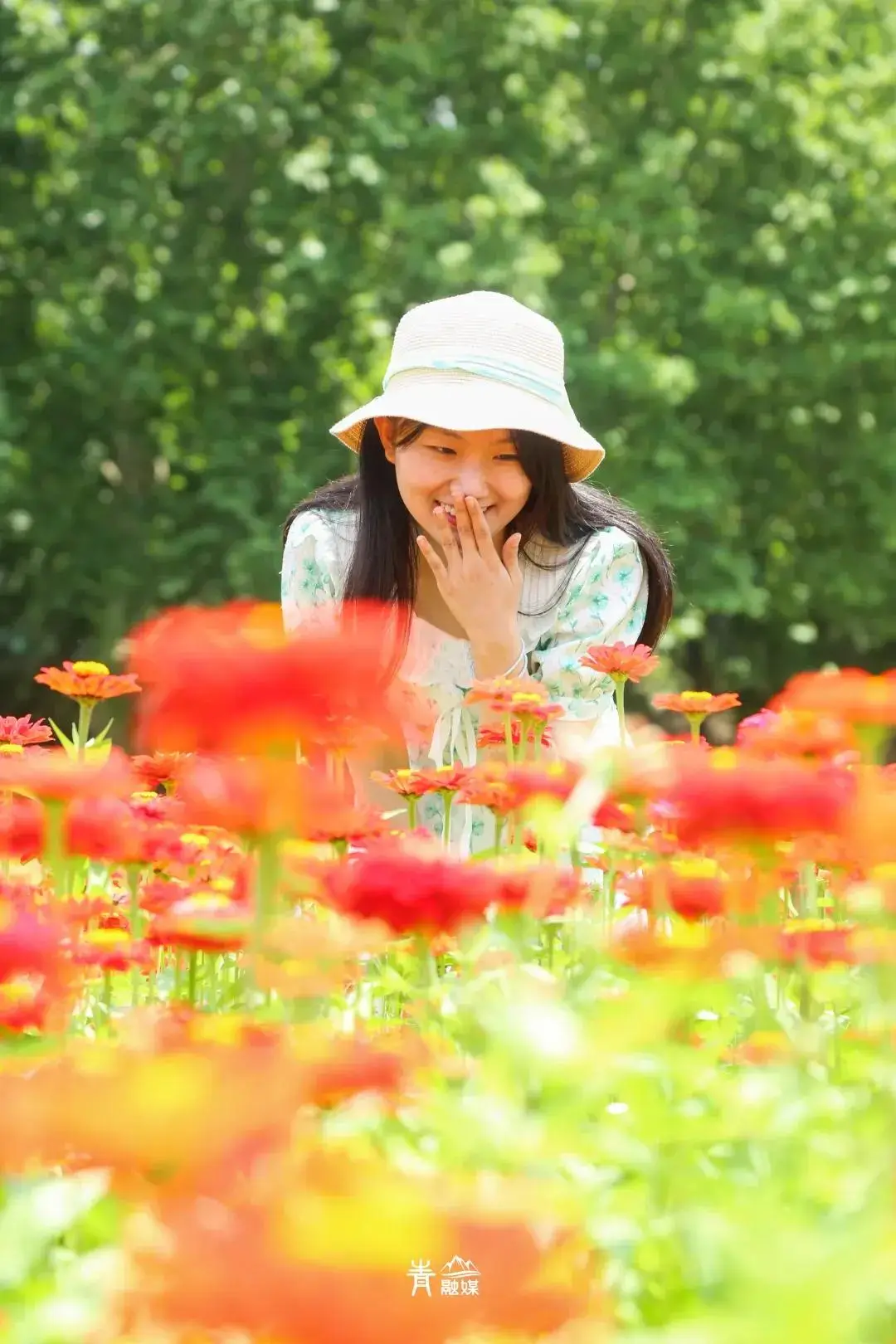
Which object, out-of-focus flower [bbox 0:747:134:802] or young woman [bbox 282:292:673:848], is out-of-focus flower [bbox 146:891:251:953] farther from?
young woman [bbox 282:292:673:848]

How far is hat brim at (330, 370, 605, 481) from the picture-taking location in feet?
8.39

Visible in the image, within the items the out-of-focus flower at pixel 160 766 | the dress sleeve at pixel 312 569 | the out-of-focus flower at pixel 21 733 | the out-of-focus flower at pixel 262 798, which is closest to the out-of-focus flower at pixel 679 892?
the out-of-focus flower at pixel 262 798

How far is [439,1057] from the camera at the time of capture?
98cm

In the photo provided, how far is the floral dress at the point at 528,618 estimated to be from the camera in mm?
2775

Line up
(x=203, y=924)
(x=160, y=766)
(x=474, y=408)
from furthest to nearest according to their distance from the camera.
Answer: (x=474, y=408)
(x=160, y=766)
(x=203, y=924)

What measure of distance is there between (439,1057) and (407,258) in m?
10.9

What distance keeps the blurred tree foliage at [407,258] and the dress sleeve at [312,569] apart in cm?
823

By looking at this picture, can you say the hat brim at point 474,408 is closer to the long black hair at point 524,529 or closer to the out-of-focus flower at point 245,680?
the long black hair at point 524,529

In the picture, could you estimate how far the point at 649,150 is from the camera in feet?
40.3

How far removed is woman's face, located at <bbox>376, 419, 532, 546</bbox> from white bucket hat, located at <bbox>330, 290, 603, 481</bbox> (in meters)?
0.07

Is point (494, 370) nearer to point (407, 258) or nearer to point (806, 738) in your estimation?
point (806, 738)

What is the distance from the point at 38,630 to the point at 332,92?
198 inches

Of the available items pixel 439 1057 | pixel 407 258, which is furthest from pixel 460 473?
pixel 407 258

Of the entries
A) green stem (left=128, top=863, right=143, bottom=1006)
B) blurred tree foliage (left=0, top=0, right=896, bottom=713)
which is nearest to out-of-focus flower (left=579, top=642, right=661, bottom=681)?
green stem (left=128, top=863, right=143, bottom=1006)
